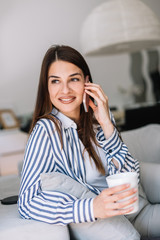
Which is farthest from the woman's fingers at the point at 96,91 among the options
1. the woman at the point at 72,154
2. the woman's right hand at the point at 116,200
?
the woman's right hand at the point at 116,200

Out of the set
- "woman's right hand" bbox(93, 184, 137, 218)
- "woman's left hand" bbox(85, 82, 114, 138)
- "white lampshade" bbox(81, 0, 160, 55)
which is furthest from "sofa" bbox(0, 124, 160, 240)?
"white lampshade" bbox(81, 0, 160, 55)

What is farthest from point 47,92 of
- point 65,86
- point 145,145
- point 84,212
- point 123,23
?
point 123,23

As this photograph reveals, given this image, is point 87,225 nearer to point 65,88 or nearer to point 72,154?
point 72,154

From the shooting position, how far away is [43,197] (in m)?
1.14

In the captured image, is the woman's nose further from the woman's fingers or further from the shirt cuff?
the shirt cuff

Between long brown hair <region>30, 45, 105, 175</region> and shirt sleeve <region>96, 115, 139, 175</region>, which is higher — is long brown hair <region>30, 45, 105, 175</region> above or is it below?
above

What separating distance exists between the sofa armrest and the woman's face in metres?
0.59

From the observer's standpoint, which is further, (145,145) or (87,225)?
(145,145)

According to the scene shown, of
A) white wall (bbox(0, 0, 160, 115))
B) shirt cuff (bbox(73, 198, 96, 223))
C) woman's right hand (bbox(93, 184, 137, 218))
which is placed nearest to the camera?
woman's right hand (bbox(93, 184, 137, 218))

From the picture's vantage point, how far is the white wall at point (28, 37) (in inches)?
196

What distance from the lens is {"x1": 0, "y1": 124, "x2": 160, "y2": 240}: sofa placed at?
1094mm

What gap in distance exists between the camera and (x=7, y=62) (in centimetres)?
500

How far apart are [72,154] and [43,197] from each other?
247 millimetres

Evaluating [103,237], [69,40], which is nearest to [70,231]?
[103,237]
